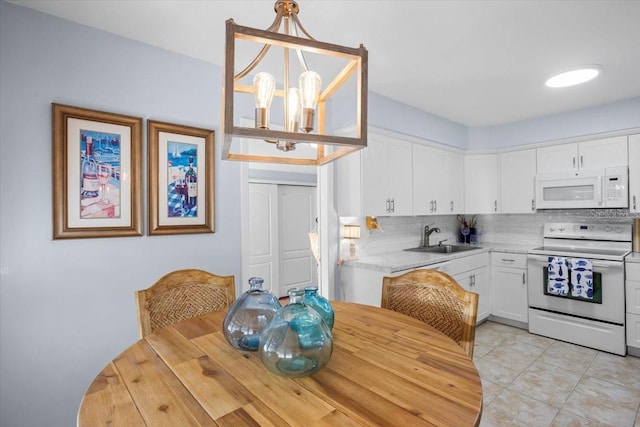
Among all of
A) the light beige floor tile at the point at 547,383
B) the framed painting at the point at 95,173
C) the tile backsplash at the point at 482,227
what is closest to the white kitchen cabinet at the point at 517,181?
the tile backsplash at the point at 482,227

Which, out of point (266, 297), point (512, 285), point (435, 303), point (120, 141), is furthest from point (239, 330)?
point (512, 285)

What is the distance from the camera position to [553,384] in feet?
8.50

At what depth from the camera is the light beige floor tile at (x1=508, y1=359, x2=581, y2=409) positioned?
7.95ft

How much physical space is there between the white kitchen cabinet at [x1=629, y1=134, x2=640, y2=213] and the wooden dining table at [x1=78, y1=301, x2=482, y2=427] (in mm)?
3371

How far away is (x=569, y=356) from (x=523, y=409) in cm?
122

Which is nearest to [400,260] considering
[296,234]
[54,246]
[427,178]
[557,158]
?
[427,178]

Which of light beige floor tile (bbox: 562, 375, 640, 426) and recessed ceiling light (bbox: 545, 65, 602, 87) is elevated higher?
recessed ceiling light (bbox: 545, 65, 602, 87)

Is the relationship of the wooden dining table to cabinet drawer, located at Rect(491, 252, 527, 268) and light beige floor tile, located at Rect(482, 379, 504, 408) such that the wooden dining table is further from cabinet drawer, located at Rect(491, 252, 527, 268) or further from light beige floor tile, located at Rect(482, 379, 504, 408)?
cabinet drawer, located at Rect(491, 252, 527, 268)

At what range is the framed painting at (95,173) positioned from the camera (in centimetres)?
186

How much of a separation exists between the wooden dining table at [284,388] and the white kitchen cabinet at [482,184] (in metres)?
3.41

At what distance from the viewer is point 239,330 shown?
1.17 metres

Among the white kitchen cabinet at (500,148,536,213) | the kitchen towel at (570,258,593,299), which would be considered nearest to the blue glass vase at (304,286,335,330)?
the kitchen towel at (570,258,593,299)

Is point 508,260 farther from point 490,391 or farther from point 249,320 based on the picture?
point 249,320

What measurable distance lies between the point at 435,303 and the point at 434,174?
94.9 inches
